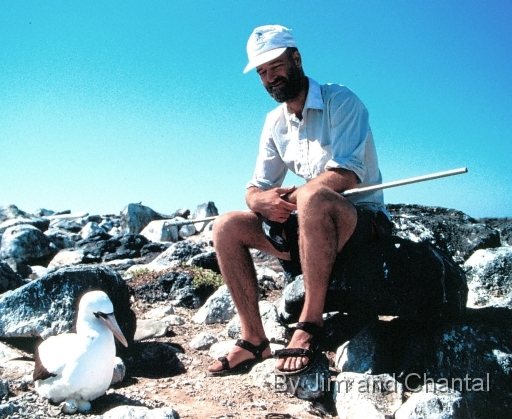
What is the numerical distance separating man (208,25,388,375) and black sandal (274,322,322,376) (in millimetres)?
15

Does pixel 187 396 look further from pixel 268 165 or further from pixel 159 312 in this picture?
pixel 159 312

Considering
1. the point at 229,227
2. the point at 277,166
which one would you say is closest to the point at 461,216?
the point at 277,166

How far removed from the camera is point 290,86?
15.1 ft

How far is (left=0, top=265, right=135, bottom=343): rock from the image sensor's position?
502 centimetres

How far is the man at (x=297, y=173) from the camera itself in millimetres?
4246

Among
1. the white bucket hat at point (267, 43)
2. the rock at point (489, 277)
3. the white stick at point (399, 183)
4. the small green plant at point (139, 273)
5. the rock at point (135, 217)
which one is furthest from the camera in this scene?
the rock at point (135, 217)

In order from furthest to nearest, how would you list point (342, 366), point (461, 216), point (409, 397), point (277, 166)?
point (461, 216) → point (277, 166) → point (342, 366) → point (409, 397)

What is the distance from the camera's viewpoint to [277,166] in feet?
16.5

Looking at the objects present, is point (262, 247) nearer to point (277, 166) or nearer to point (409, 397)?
point (277, 166)

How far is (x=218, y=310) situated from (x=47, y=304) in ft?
6.12

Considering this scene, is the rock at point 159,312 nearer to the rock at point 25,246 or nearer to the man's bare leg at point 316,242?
the man's bare leg at point 316,242

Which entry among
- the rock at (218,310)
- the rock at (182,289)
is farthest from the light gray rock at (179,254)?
the rock at (218,310)

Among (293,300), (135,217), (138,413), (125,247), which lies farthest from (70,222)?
(138,413)

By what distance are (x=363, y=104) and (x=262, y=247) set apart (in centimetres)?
137
